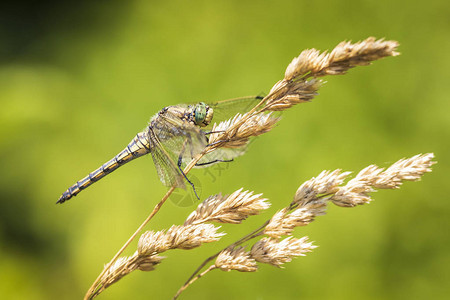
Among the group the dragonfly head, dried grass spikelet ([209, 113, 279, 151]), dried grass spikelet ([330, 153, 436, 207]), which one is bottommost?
dried grass spikelet ([330, 153, 436, 207])

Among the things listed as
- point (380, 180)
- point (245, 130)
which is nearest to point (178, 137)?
point (245, 130)

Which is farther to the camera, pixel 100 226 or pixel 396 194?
pixel 100 226

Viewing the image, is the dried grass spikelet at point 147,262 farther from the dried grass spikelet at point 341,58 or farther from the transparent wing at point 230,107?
the transparent wing at point 230,107

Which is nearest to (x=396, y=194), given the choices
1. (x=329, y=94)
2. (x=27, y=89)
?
(x=329, y=94)

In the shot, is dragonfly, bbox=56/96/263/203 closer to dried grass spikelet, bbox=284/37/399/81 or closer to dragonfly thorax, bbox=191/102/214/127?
dragonfly thorax, bbox=191/102/214/127

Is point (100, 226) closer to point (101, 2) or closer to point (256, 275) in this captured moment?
point (256, 275)

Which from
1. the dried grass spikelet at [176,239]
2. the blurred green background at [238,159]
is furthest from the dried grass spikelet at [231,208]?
the blurred green background at [238,159]

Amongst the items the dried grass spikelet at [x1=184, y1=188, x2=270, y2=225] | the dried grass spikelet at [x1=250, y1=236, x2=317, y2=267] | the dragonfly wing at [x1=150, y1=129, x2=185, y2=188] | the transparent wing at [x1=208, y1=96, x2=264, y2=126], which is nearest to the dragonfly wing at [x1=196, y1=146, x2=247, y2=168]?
the dragonfly wing at [x1=150, y1=129, x2=185, y2=188]
